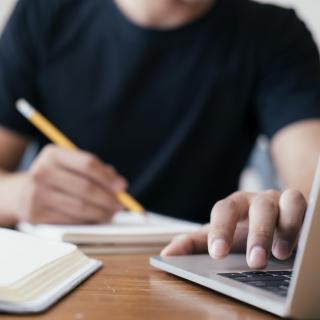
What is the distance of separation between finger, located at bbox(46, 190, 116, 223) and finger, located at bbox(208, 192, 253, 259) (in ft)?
1.05

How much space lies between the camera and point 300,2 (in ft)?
6.39

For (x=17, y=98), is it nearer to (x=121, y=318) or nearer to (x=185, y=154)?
(x=185, y=154)

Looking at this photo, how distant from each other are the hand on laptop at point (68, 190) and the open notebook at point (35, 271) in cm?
28

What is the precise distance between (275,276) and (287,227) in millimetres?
47

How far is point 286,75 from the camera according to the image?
1.14 metres

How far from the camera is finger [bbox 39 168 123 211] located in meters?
0.83

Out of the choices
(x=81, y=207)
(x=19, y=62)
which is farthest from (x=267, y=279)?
(x=19, y=62)

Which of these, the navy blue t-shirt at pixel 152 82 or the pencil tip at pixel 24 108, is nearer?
the pencil tip at pixel 24 108

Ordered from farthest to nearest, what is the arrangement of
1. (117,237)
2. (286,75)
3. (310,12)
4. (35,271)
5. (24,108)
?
(310,12) → (286,75) → (24,108) → (117,237) → (35,271)

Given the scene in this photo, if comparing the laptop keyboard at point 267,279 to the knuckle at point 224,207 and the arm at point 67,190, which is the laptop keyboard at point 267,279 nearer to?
the knuckle at point 224,207

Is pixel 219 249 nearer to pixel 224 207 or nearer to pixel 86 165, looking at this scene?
pixel 224 207

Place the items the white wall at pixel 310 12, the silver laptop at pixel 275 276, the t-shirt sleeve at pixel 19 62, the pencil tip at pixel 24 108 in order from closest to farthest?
the silver laptop at pixel 275 276
the pencil tip at pixel 24 108
the t-shirt sleeve at pixel 19 62
the white wall at pixel 310 12

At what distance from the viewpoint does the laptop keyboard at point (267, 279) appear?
0.41m

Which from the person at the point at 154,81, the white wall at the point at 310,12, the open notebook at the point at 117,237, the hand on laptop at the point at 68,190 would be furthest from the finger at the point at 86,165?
the white wall at the point at 310,12
